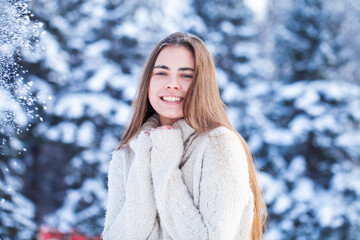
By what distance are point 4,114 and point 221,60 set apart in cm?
255

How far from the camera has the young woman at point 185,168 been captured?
104 centimetres

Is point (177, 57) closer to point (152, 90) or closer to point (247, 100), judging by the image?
point (152, 90)

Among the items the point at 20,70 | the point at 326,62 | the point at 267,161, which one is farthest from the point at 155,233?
the point at 326,62

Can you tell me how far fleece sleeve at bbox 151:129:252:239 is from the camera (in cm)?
102

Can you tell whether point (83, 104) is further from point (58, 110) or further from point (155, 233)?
point (155, 233)

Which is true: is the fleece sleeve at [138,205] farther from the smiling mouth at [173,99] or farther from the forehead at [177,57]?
the forehead at [177,57]

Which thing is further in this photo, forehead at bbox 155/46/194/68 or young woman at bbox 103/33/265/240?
forehead at bbox 155/46/194/68

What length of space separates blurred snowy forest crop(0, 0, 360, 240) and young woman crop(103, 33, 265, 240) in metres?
1.74

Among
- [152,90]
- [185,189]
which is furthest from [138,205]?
[152,90]

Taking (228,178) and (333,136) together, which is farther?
(333,136)

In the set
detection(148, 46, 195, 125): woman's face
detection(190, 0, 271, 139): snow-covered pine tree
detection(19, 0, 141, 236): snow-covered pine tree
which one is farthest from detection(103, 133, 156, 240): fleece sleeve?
detection(190, 0, 271, 139): snow-covered pine tree

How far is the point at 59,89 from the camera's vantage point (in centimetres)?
291

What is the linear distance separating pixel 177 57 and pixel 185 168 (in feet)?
1.28

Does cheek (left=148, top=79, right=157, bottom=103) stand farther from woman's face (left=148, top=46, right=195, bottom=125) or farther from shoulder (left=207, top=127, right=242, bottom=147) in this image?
shoulder (left=207, top=127, right=242, bottom=147)
